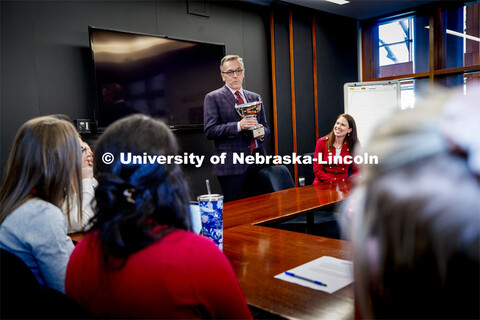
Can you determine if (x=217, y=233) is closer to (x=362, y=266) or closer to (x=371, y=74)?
(x=362, y=266)

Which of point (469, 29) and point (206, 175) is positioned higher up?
point (469, 29)

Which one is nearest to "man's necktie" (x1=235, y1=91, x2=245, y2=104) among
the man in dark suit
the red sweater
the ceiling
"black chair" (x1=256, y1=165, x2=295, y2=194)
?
the man in dark suit

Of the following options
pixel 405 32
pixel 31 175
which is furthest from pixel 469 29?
pixel 31 175

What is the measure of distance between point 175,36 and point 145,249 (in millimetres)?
4158

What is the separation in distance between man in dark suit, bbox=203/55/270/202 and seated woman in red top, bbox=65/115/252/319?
91.7 inches

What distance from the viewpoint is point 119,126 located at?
0.92 metres

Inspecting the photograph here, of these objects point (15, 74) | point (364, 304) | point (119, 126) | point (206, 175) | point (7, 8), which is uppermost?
point (7, 8)

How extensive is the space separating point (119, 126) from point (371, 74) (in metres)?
6.86

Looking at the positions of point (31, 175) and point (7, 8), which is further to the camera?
point (7, 8)

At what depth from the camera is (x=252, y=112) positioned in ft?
10.4

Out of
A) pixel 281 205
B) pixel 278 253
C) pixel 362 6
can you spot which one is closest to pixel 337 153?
pixel 281 205

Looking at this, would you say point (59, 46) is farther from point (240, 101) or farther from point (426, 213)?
point (426, 213)

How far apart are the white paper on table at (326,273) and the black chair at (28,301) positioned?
25.1 inches

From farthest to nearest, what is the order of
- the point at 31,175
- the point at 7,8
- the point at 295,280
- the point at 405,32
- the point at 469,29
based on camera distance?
the point at 405,32
the point at 469,29
the point at 7,8
the point at 31,175
the point at 295,280
